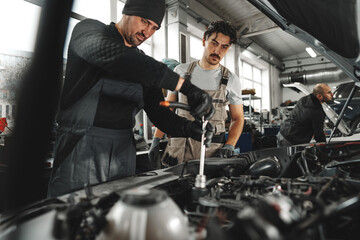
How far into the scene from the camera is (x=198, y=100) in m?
0.90

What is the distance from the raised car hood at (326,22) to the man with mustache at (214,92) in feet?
1.45

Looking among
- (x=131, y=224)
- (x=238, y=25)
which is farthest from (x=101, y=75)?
(x=238, y=25)

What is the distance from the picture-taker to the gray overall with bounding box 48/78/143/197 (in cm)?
94

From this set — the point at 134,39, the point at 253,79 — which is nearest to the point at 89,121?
the point at 134,39

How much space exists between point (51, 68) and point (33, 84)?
37mm

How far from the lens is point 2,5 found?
1.87ft

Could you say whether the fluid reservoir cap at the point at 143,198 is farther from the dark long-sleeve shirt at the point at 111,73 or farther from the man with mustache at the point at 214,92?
the man with mustache at the point at 214,92

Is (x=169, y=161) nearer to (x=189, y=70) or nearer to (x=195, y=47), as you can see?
(x=189, y=70)

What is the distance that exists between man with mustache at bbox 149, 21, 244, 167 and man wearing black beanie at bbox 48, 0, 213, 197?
1.66 ft

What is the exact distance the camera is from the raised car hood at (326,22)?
98 cm

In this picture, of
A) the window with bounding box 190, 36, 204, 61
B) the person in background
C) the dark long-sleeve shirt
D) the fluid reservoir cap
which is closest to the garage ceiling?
the window with bounding box 190, 36, 204, 61

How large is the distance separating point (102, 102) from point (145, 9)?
0.44 metres

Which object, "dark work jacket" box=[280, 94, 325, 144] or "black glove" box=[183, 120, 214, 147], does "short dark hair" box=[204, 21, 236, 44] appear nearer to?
"black glove" box=[183, 120, 214, 147]

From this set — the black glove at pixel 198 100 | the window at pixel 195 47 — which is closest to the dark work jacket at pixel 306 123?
the black glove at pixel 198 100
